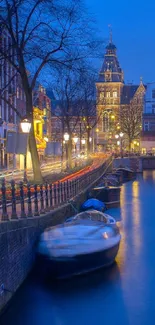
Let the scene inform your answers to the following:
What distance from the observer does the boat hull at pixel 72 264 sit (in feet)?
62.8

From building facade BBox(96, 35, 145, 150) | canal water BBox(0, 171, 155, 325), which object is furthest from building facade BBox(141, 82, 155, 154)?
canal water BBox(0, 171, 155, 325)

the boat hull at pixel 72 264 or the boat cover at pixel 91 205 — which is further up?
the boat cover at pixel 91 205

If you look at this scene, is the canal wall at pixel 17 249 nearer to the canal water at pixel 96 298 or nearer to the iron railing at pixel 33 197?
the iron railing at pixel 33 197

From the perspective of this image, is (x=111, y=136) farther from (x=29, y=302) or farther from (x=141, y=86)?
(x=29, y=302)

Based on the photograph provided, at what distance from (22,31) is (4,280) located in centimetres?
1679

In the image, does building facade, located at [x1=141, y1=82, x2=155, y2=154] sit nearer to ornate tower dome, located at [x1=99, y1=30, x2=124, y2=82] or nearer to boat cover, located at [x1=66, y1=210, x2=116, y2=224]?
ornate tower dome, located at [x1=99, y1=30, x2=124, y2=82]

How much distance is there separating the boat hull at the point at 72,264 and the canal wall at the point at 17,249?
676 millimetres

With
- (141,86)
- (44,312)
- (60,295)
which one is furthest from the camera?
(141,86)

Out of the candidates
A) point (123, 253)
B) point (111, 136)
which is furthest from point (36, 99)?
point (123, 253)

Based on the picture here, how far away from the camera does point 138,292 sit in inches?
750

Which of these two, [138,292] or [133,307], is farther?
[138,292]

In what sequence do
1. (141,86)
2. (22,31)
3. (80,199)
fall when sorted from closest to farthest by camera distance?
(22,31) → (80,199) → (141,86)

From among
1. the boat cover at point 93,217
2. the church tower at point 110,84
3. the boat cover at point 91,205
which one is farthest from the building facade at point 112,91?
the boat cover at point 93,217

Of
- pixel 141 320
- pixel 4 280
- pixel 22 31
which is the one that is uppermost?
pixel 22 31
